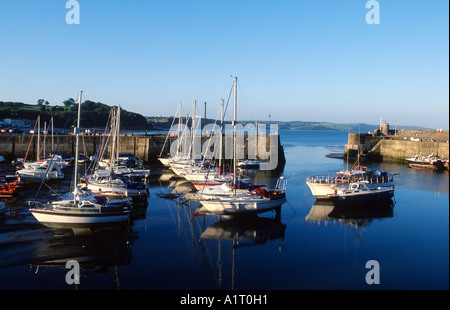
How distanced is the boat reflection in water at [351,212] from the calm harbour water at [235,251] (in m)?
0.12

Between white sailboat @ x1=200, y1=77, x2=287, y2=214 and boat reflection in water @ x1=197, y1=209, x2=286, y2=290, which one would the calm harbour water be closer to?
boat reflection in water @ x1=197, y1=209, x2=286, y2=290

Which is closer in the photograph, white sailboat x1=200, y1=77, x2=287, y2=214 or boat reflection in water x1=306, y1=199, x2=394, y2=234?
white sailboat x1=200, y1=77, x2=287, y2=214

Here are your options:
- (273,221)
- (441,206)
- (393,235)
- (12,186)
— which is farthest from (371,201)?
(12,186)

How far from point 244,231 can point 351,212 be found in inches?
332

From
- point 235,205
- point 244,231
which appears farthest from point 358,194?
point 244,231

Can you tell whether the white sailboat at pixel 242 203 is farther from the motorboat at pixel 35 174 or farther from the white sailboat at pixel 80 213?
the motorboat at pixel 35 174

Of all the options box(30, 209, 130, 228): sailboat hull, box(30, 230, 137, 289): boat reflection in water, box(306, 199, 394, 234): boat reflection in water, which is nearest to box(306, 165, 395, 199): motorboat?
box(306, 199, 394, 234): boat reflection in water

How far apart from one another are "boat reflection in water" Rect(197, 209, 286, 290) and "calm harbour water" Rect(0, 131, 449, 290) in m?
0.05

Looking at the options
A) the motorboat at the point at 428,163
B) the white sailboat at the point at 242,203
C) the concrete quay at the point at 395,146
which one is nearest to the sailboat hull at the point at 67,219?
the white sailboat at the point at 242,203

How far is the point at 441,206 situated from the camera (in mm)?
25969

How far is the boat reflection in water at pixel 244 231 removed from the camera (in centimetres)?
1747

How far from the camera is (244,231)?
19.2 m

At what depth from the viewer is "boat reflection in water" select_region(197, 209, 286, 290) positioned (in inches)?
688
